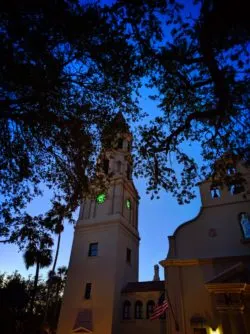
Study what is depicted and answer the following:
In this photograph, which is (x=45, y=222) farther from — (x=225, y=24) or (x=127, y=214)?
(x=127, y=214)

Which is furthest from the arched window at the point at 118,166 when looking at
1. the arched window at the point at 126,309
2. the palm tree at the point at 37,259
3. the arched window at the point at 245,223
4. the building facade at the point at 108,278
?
the arched window at the point at 245,223

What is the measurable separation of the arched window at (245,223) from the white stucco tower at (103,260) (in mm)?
8969

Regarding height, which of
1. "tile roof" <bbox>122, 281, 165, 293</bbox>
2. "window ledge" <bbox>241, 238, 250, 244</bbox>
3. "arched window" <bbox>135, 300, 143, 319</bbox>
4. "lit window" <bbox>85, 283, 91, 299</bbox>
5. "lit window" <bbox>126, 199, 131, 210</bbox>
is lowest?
"arched window" <bbox>135, 300, 143, 319</bbox>

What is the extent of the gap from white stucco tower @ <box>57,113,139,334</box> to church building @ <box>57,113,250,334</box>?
0.25 feet

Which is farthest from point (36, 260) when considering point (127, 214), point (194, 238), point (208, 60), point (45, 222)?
point (208, 60)

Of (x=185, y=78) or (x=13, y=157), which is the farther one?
(x=13, y=157)

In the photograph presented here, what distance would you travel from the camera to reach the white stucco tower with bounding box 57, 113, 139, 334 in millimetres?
22688

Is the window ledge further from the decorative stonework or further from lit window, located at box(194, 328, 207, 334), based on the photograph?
lit window, located at box(194, 328, 207, 334)

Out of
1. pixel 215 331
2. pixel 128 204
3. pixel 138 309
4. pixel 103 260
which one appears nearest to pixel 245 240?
pixel 215 331

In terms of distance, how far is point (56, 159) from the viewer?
1218 cm

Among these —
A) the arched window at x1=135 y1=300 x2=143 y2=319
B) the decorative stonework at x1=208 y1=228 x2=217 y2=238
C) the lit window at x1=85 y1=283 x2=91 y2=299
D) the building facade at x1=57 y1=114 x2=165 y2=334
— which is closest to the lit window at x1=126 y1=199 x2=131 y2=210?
the building facade at x1=57 y1=114 x2=165 y2=334

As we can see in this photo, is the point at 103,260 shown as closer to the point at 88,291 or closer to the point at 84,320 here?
the point at 88,291

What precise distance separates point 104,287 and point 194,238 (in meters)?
12.1

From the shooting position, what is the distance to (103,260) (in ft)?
84.3
